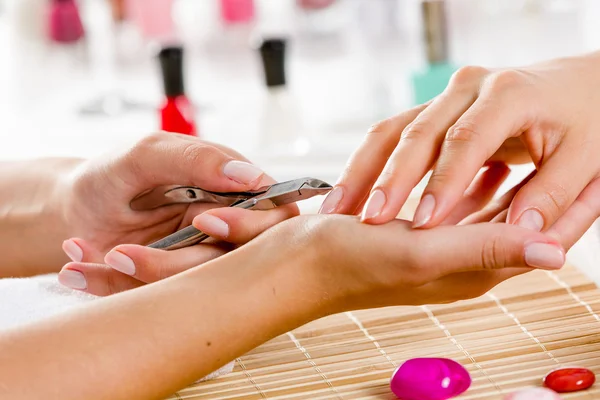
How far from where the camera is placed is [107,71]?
2119mm

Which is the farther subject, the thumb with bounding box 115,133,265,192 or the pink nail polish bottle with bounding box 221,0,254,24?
the pink nail polish bottle with bounding box 221,0,254,24

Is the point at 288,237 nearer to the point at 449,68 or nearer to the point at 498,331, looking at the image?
the point at 498,331

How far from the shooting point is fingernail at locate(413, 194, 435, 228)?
740 millimetres

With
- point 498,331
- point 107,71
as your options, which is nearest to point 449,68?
point 107,71

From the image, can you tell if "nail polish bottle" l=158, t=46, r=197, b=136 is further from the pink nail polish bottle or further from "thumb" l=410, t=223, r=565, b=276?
"thumb" l=410, t=223, r=565, b=276

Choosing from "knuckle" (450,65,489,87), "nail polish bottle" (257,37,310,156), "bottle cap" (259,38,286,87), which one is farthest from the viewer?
"nail polish bottle" (257,37,310,156)

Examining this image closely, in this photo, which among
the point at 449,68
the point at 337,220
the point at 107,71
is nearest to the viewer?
the point at 337,220

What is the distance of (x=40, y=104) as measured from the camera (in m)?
2.20

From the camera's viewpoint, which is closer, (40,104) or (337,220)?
(337,220)

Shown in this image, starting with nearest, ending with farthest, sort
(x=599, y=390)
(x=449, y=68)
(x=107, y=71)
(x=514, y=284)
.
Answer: (x=599, y=390) → (x=514, y=284) → (x=449, y=68) → (x=107, y=71)

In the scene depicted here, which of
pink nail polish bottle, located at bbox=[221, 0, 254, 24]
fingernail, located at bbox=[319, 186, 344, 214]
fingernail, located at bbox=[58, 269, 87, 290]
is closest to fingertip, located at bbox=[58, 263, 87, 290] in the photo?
fingernail, located at bbox=[58, 269, 87, 290]

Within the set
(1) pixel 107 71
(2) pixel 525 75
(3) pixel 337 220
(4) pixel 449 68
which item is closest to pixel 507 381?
(3) pixel 337 220

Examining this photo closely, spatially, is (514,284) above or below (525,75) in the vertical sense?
below

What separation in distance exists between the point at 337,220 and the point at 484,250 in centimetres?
13
